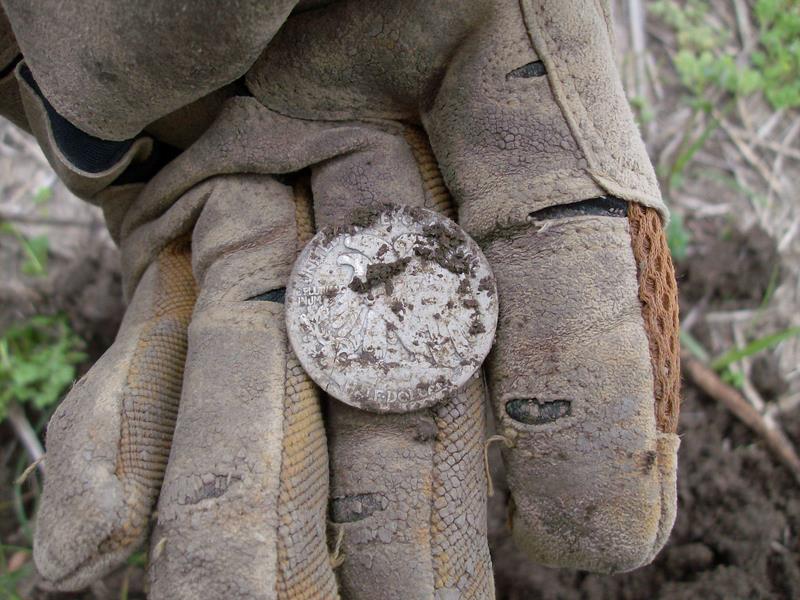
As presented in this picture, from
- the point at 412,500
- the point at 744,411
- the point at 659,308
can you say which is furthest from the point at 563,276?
the point at 744,411

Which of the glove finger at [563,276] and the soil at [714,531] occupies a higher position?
the glove finger at [563,276]

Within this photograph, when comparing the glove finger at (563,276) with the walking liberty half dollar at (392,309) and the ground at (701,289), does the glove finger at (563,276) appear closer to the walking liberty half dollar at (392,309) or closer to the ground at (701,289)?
the walking liberty half dollar at (392,309)

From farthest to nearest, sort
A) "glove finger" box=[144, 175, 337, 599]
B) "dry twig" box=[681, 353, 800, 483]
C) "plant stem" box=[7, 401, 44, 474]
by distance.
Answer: "plant stem" box=[7, 401, 44, 474] < "dry twig" box=[681, 353, 800, 483] < "glove finger" box=[144, 175, 337, 599]

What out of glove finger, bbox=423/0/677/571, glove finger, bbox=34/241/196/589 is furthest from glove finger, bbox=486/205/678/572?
glove finger, bbox=34/241/196/589

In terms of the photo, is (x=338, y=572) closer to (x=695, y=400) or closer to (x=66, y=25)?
(x=66, y=25)

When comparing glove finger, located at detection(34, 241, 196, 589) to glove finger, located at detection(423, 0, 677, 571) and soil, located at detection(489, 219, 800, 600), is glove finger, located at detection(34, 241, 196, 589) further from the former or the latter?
soil, located at detection(489, 219, 800, 600)

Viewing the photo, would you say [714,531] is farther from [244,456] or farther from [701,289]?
[244,456]

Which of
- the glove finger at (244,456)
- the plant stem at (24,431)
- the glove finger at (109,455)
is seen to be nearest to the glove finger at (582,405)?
the glove finger at (244,456)
